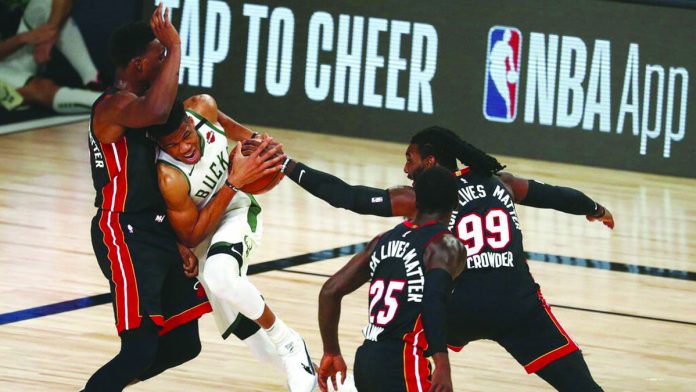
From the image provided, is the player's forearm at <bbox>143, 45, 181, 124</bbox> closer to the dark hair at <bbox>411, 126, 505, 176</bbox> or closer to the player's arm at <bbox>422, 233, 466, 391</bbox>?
the dark hair at <bbox>411, 126, 505, 176</bbox>

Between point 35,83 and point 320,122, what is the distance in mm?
2798

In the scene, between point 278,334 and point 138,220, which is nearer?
point 138,220

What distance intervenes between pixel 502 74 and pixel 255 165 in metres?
7.33

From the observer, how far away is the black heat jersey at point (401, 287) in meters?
3.92

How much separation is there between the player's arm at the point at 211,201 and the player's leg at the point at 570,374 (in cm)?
124

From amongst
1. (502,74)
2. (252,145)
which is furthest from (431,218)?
(502,74)

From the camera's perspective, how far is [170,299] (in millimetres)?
4594

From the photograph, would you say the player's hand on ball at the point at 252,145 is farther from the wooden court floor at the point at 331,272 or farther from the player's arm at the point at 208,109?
the wooden court floor at the point at 331,272

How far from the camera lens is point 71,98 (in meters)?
12.3

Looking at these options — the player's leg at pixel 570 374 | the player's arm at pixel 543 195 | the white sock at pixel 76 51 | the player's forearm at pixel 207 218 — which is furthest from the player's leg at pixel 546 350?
the white sock at pixel 76 51

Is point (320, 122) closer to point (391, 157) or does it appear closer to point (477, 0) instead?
point (391, 157)

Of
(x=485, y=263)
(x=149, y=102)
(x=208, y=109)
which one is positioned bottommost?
(x=485, y=263)

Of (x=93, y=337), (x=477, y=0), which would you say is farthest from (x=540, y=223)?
(x=93, y=337)

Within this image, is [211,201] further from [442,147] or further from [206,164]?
[442,147]
